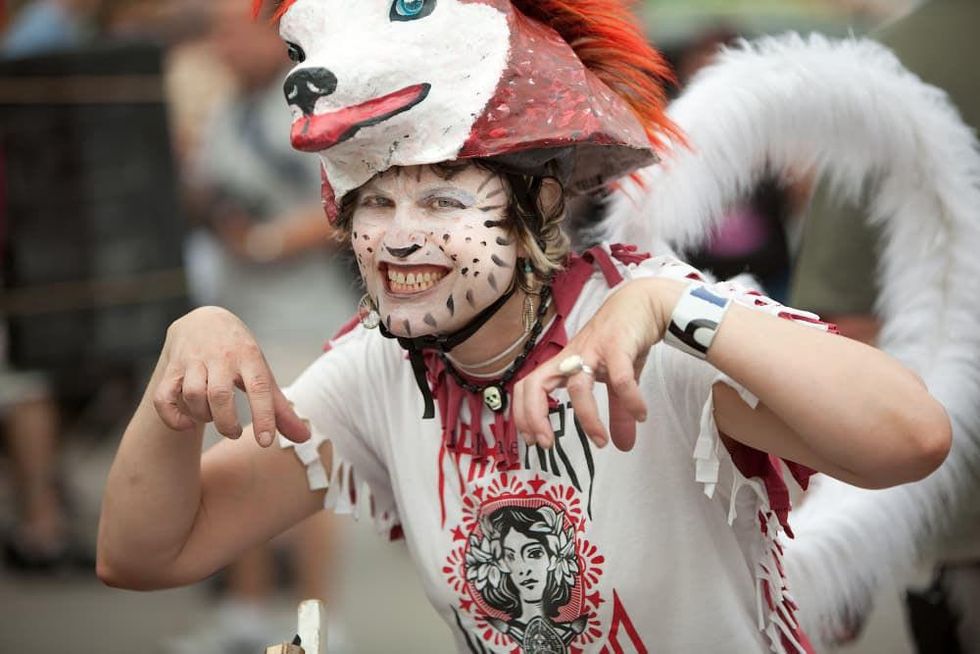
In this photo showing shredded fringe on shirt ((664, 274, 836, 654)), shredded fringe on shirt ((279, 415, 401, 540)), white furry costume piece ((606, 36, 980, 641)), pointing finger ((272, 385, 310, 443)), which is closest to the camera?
shredded fringe on shirt ((664, 274, 836, 654))

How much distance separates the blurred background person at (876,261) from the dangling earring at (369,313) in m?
1.04

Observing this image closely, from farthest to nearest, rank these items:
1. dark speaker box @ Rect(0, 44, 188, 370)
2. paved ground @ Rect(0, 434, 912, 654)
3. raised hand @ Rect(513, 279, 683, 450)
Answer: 1. dark speaker box @ Rect(0, 44, 188, 370)
2. paved ground @ Rect(0, 434, 912, 654)
3. raised hand @ Rect(513, 279, 683, 450)

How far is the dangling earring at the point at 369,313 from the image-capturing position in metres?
2.10

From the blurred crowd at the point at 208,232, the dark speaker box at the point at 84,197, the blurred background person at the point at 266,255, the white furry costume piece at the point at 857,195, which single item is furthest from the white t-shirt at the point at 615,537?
the dark speaker box at the point at 84,197

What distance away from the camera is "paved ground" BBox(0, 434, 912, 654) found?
4758 mm

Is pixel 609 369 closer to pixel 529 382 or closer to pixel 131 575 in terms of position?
pixel 529 382

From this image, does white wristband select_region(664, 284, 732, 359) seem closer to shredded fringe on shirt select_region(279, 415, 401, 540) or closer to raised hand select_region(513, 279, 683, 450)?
raised hand select_region(513, 279, 683, 450)

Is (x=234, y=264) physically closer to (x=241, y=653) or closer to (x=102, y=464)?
(x=241, y=653)

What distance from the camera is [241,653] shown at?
4785mm

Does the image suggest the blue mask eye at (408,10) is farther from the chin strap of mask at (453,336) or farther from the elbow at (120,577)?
the elbow at (120,577)

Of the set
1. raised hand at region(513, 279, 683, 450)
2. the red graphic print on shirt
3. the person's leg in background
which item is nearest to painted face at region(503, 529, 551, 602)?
the red graphic print on shirt

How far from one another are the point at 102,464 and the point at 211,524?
4932 millimetres

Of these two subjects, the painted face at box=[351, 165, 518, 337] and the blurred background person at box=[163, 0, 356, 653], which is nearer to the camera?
the painted face at box=[351, 165, 518, 337]

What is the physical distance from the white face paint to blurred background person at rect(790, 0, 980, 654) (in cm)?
105
